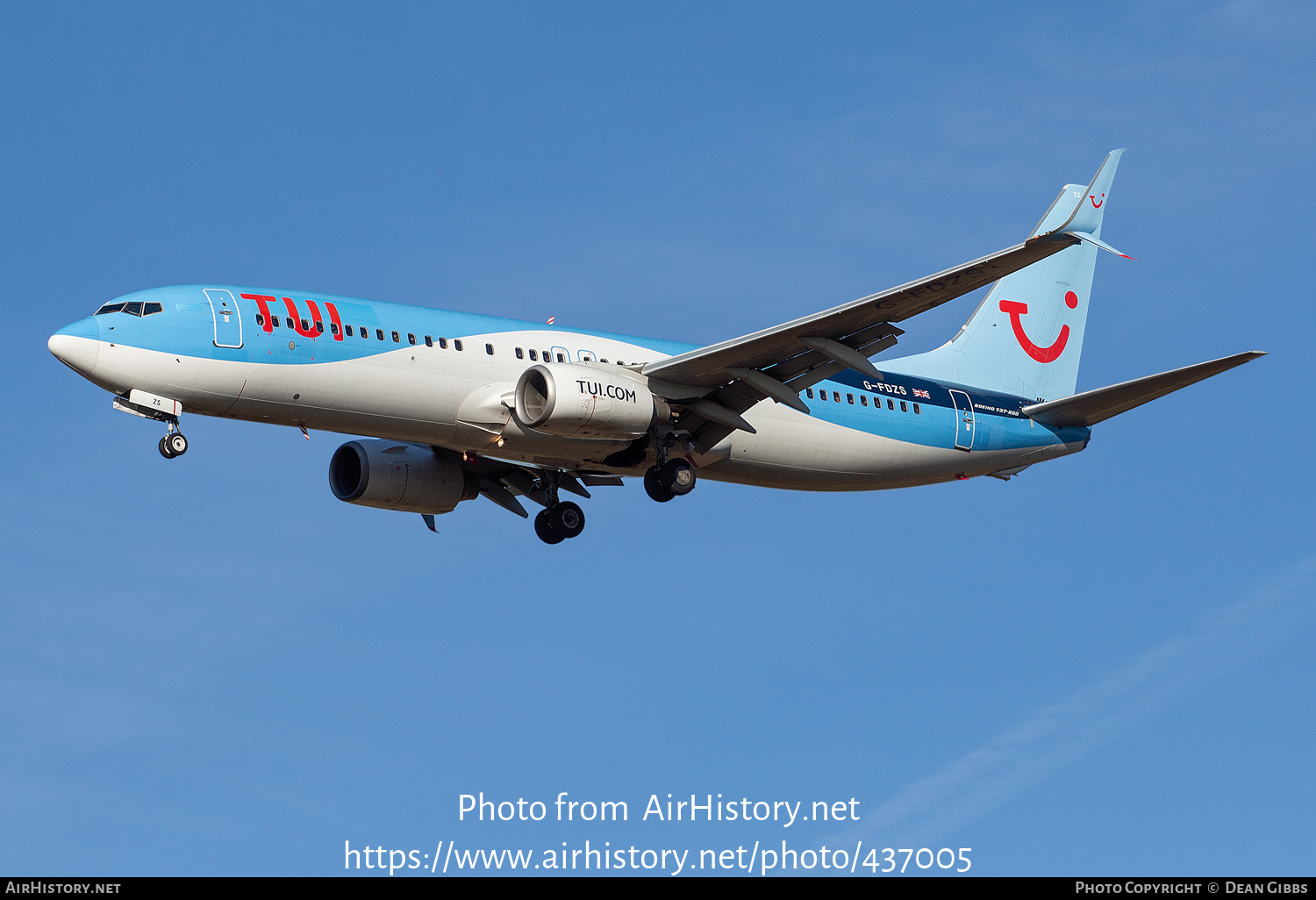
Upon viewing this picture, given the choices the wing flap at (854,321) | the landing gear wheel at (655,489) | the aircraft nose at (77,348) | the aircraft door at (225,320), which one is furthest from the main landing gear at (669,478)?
the aircraft nose at (77,348)

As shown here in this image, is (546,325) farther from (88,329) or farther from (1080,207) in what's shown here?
(1080,207)

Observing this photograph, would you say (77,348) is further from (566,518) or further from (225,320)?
(566,518)

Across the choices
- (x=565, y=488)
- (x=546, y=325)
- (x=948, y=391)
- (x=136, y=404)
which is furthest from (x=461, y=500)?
(x=948, y=391)

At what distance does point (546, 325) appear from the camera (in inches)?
1374

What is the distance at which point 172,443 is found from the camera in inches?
1217

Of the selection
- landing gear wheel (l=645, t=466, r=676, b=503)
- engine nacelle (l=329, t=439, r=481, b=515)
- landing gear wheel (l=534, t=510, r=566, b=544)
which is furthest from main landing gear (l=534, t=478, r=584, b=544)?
landing gear wheel (l=645, t=466, r=676, b=503)

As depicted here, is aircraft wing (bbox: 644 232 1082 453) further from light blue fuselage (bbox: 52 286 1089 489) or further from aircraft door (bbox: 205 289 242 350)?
aircraft door (bbox: 205 289 242 350)

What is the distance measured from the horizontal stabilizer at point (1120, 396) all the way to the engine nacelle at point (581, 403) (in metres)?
11.4

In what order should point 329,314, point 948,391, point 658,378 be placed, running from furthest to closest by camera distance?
point 948,391 → point 658,378 → point 329,314

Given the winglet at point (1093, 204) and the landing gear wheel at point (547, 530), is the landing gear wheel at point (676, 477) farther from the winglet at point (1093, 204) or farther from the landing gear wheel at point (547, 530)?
the winglet at point (1093, 204)

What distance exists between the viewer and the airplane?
101 feet

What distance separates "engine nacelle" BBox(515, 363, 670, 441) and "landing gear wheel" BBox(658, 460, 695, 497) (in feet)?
5.24

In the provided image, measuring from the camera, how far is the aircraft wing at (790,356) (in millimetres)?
31094

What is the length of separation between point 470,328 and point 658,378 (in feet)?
13.9
